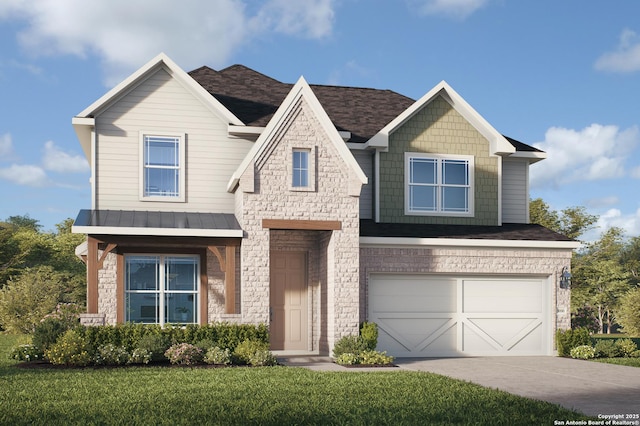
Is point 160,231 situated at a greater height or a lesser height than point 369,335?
greater

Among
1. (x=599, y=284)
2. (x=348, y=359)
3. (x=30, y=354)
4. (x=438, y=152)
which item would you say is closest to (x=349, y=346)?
(x=348, y=359)

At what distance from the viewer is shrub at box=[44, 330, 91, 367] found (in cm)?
1642

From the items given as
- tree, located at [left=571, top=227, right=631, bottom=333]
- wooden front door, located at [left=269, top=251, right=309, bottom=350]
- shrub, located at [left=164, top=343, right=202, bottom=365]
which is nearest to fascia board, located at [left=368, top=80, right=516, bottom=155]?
wooden front door, located at [left=269, top=251, right=309, bottom=350]

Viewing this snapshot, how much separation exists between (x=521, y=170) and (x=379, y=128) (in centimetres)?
486

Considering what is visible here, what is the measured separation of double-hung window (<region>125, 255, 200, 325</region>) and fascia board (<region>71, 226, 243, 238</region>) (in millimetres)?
1864

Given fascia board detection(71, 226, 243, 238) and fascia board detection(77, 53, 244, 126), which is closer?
fascia board detection(71, 226, 243, 238)

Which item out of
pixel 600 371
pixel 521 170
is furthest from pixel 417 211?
pixel 600 371

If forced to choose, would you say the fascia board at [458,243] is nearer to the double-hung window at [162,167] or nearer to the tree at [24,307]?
the double-hung window at [162,167]

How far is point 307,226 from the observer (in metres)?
19.2

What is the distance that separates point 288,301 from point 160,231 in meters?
4.76

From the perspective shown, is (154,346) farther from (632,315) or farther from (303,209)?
(632,315)

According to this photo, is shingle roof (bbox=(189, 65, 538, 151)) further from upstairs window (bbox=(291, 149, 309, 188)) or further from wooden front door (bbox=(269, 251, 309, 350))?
wooden front door (bbox=(269, 251, 309, 350))

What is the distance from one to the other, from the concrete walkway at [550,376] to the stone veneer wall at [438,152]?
14.7 feet

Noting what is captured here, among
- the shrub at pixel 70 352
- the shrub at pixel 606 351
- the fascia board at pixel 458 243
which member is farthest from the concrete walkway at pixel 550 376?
the shrub at pixel 70 352
